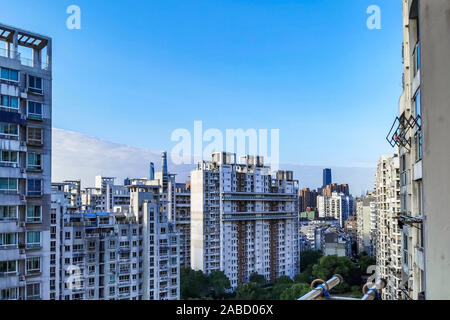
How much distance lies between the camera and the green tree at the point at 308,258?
37.1 ft

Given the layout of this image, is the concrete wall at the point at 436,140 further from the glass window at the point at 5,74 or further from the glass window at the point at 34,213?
the glass window at the point at 5,74

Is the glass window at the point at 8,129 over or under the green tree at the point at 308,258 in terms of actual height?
over

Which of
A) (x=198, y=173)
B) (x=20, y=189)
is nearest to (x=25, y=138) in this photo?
(x=20, y=189)

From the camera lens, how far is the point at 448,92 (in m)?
0.52

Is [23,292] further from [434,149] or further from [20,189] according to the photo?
[434,149]

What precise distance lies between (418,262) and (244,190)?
389 inches

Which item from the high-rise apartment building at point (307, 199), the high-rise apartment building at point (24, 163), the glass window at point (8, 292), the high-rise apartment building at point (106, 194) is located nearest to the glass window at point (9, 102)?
the high-rise apartment building at point (24, 163)

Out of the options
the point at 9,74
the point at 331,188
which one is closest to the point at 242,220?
the point at 331,188

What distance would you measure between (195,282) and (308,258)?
15.4 ft

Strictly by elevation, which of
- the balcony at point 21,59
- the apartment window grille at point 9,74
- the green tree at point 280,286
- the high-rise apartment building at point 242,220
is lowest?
the green tree at point 280,286

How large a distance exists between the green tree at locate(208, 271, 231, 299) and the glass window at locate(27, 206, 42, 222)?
20.5ft

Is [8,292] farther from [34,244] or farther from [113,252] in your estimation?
[113,252]

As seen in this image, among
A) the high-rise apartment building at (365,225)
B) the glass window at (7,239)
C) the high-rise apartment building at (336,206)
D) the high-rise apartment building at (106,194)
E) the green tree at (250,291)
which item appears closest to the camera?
the glass window at (7,239)

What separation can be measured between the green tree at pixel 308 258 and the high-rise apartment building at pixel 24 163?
981 centimetres
